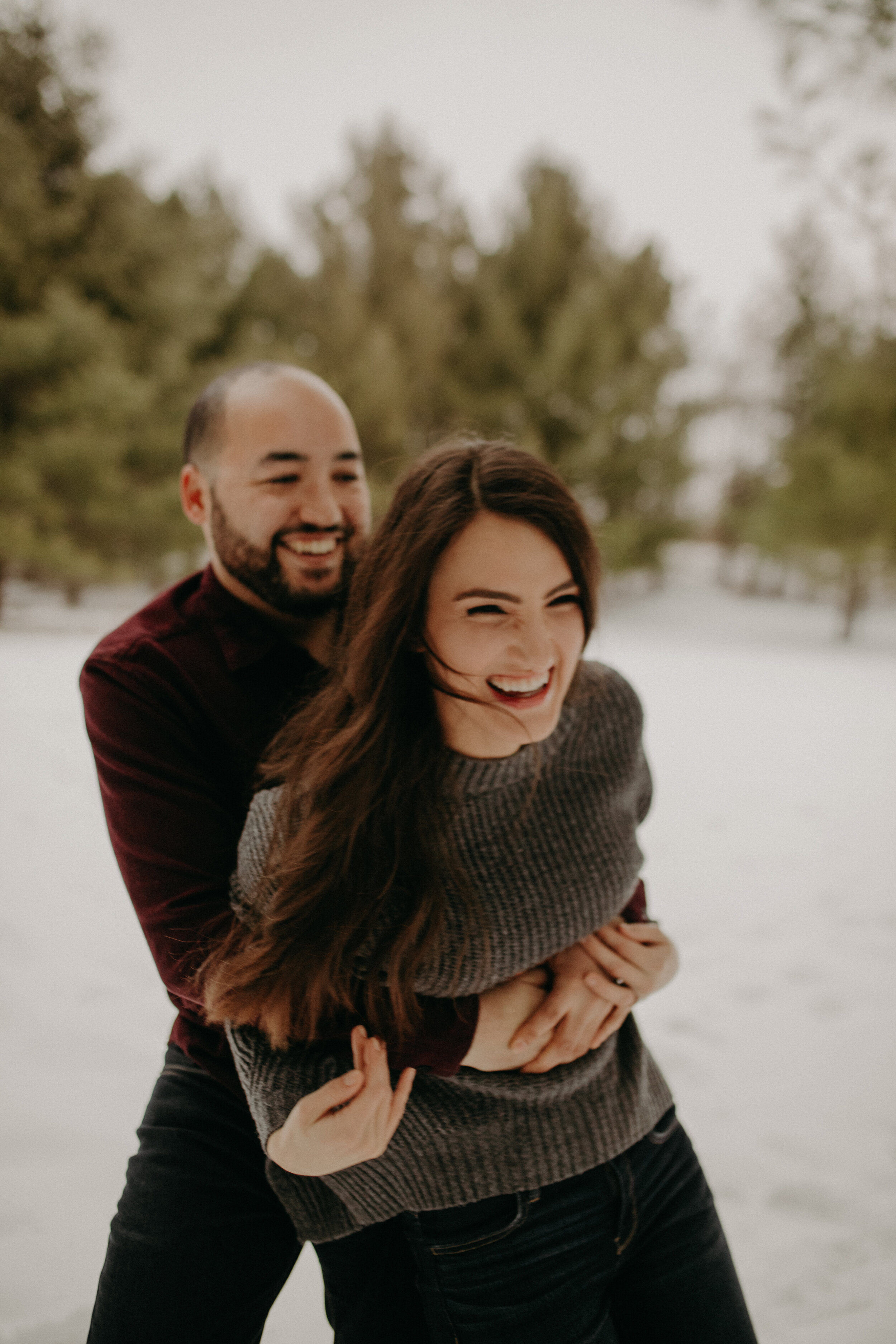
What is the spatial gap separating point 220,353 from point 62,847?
9245mm

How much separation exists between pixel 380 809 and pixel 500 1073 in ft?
1.27

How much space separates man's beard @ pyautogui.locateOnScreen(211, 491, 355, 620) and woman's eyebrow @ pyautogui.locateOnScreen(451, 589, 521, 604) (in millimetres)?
437

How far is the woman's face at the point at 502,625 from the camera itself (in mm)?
908

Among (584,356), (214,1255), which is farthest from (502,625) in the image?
(584,356)

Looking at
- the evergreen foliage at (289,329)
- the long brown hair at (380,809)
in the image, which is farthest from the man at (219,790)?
the evergreen foliage at (289,329)

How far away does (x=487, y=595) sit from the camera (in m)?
0.91

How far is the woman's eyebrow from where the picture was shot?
2.97 feet

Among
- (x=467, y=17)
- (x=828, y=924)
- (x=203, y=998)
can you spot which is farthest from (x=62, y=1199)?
(x=467, y=17)

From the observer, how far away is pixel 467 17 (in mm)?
3928

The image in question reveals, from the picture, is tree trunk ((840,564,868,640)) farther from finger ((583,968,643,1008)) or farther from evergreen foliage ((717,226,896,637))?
finger ((583,968,643,1008))

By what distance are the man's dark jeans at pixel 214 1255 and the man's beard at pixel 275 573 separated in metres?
0.84

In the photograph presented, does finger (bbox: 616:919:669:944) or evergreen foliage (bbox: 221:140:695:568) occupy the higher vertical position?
evergreen foliage (bbox: 221:140:695:568)

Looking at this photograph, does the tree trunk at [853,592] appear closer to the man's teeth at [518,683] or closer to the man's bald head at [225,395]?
the man's bald head at [225,395]

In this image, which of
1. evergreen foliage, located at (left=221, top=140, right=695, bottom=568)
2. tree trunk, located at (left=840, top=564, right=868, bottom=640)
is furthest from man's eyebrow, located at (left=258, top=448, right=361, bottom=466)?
tree trunk, located at (left=840, top=564, right=868, bottom=640)
